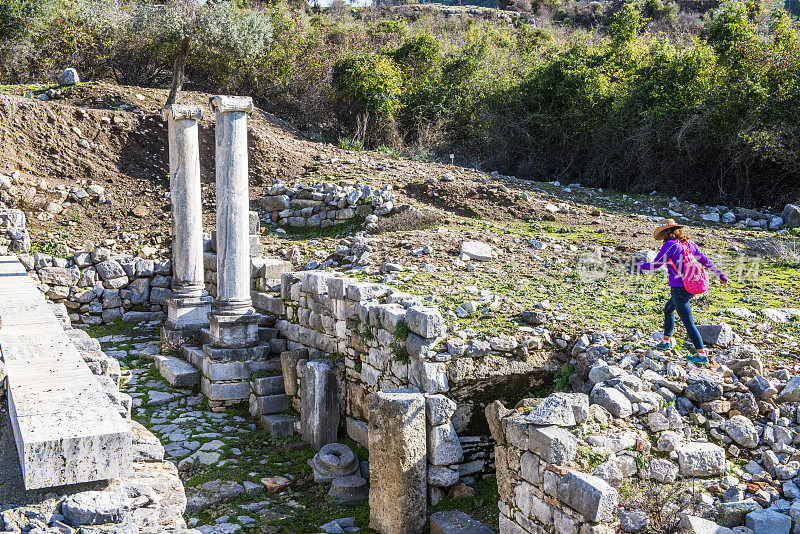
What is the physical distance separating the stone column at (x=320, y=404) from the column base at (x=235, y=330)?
1.50 meters

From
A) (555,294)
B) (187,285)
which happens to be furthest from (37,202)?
(555,294)

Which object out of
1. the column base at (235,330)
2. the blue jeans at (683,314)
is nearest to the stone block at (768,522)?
the blue jeans at (683,314)

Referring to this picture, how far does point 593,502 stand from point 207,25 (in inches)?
697

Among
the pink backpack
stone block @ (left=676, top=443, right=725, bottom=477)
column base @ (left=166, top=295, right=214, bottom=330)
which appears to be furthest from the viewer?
column base @ (left=166, top=295, right=214, bottom=330)

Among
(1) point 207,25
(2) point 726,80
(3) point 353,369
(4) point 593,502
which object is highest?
(1) point 207,25

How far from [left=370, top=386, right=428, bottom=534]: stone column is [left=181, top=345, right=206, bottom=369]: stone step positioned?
13.2 feet

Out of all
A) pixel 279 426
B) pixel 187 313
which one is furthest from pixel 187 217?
pixel 279 426

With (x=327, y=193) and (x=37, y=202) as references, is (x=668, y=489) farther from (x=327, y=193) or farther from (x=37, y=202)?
(x=37, y=202)

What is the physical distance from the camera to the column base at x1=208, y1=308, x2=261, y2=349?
891 cm

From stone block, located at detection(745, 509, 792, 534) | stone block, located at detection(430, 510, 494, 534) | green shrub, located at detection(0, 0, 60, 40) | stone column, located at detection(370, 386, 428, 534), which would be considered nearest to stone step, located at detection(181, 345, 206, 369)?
stone column, located at detection(370, 386, 428, 534)

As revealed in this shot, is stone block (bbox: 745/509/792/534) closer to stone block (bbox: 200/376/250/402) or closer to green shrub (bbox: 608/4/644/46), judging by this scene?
stone block (bbox: 200/376/250/402)

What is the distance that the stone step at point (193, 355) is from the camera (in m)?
9.32

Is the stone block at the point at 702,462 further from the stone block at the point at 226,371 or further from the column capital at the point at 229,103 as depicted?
the column capital at the point at 229,103

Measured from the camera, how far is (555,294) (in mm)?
8156
